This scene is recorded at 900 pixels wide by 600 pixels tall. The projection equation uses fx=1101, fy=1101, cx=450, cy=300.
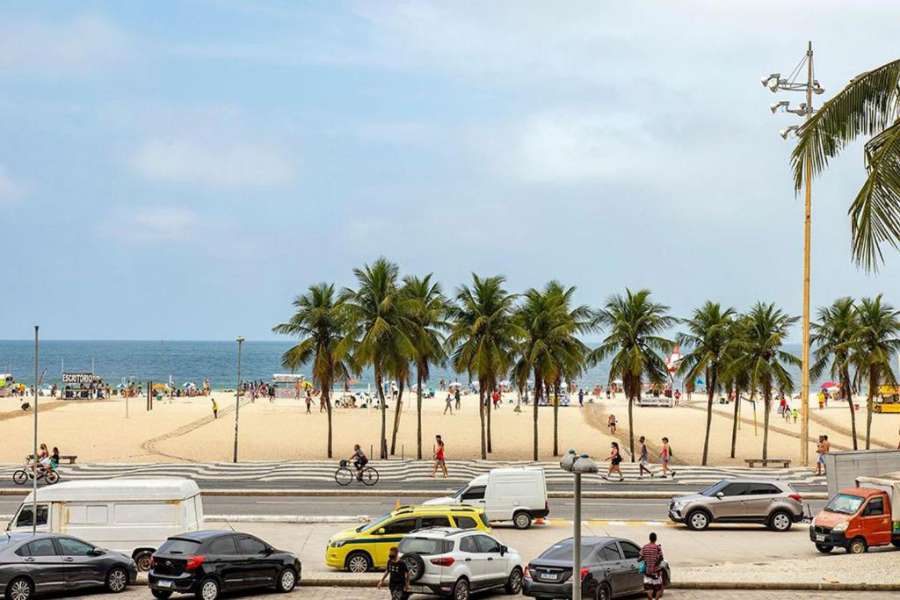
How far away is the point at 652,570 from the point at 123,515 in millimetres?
13661

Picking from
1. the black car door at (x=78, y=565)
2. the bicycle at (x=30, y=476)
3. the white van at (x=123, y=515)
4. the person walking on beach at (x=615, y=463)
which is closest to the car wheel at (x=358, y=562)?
the white van at (x=123, y=515)

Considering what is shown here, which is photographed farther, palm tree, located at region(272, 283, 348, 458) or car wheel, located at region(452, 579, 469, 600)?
palm tree, located at region(272, 283, 348, 458)

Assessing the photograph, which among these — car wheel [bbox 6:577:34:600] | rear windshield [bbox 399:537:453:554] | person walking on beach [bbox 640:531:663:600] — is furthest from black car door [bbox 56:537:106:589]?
person walking on beach [bbox 640:531:663:600]

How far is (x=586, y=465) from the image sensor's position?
15766 millimetres

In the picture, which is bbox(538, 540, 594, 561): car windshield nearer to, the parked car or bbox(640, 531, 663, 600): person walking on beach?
the parked car

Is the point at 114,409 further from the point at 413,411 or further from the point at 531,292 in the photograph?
the point at 531,292

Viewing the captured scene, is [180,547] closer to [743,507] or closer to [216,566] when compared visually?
[216,566]

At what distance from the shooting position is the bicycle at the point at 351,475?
45.9 metres

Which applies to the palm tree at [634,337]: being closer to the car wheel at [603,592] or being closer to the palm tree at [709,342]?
the palm tree at [709,342]

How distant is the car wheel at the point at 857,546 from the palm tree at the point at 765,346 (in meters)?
25.6

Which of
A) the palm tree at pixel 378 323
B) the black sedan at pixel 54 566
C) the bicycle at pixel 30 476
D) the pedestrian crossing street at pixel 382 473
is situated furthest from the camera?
the palm tree at pixel 378 323

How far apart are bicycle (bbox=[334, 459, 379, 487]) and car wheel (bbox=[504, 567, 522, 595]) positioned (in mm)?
21722

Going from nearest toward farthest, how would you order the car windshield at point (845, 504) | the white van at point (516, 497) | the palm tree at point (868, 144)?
the palm tree at point (868, 144)
the car windshield at point (845, 504)
the white van at point (516, 497)

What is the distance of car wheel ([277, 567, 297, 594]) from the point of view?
24031 millimetres
